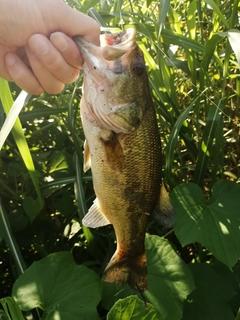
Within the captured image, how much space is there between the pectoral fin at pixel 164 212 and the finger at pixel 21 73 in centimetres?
54

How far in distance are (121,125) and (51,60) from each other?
293 millimetres

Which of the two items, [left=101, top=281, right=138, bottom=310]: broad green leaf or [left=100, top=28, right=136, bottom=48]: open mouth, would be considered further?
[left=101, top=281, right=138, bottom=310]: broad green leaf

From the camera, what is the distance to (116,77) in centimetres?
135

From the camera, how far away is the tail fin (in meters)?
1.47

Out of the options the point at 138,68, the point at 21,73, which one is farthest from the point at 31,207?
the point at 138,68

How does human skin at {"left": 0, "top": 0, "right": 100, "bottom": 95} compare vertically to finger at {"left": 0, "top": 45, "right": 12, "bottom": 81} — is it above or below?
above

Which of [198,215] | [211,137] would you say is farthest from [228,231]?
[211,137]

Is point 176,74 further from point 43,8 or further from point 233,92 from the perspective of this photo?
point 43,8

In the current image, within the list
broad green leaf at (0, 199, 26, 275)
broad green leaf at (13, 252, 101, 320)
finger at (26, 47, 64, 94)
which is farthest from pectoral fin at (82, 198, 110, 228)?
broad green leaf at (0, 199, 26, 275)

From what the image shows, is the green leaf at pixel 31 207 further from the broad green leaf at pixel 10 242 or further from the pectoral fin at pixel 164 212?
the pectoral fin at pixel 164 212

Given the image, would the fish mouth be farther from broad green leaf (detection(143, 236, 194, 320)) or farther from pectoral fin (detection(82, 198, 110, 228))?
broad green leaf (detection(143, 236, 194, 320))

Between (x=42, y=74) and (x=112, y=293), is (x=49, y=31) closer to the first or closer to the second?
(x=42, y=74)

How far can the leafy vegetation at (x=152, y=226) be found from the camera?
1.65 m

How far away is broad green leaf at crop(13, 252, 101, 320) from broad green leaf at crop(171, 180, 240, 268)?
382 mm
